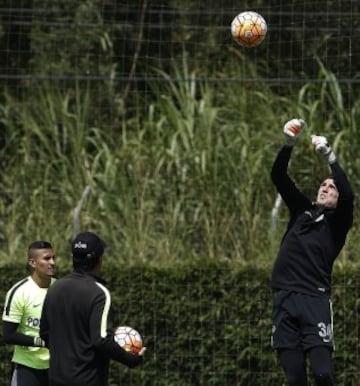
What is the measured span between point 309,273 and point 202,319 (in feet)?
9.90

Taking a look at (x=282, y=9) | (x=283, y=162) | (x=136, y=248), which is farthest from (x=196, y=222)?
(x=283, y=162)

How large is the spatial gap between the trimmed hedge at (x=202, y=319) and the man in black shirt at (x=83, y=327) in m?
4.72

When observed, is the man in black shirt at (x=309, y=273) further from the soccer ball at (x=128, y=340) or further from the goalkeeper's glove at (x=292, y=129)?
the soccer ball at (x=128, y=340)

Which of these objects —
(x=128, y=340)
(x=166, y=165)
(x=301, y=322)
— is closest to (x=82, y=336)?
(x=128, y=340)

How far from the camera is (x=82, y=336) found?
7.68 metres

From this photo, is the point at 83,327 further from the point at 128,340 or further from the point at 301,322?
the point at 301,322

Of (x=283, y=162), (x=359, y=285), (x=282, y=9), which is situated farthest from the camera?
(x=282, y=9)

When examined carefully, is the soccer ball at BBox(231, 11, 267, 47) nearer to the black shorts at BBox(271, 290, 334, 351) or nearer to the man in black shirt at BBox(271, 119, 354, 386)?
the man in black shirt at BBox(271, 119, 354, 386)

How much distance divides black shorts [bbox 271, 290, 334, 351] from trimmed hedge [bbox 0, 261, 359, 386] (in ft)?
9.09

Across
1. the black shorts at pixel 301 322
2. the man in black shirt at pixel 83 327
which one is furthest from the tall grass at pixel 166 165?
the man in black shirt at pixel 83 327

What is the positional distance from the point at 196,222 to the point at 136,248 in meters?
0.74

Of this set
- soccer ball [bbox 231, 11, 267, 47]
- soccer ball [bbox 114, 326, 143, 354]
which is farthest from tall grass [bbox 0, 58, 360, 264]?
soccer ball [bbox 114, 326, 143, 354]

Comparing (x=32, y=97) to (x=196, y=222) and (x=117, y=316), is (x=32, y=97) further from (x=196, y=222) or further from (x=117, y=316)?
(x=117, y=316)

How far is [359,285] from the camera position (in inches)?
486
